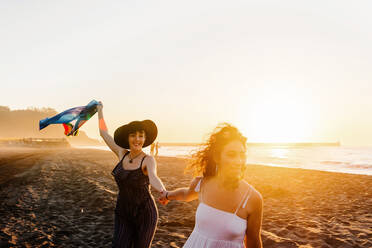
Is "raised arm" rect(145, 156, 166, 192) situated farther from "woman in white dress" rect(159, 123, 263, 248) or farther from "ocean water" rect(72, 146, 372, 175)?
"woman in white dress" rect(159, 123, 263, 248)

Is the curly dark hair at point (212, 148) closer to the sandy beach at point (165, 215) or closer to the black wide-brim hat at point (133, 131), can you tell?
the black wide-brim hat at point (133, 131)

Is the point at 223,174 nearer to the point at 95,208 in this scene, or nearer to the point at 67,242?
the point at 67,242

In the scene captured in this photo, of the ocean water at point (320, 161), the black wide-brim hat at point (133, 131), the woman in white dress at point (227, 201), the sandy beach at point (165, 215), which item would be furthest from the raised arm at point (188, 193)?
the sandy beach at point (165, 215)

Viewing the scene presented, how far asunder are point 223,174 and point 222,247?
1.66 ft

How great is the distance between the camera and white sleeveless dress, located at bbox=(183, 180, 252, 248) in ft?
6.08

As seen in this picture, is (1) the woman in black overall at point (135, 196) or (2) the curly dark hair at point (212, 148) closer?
(2) the curly dark hair at point (212, 148)

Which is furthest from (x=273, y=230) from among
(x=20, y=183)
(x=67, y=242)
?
(x=20, y=183)

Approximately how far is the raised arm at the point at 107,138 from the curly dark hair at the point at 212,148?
4.30 ft

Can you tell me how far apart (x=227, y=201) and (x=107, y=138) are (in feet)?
7.32

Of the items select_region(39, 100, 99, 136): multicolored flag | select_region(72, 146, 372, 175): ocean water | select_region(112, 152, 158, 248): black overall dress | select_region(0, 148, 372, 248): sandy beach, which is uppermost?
select_region(39, 100, 99, 136): multicolored flag

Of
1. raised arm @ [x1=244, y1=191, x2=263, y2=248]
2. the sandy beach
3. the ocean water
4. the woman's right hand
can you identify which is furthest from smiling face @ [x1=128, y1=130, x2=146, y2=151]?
the sandy beach

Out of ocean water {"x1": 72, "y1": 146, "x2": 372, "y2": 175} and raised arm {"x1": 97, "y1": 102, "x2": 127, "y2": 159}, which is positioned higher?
raised arm {"x1": 97, "y1": 102, "x2": 127, "y2": 159}

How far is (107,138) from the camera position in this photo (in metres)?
3.64

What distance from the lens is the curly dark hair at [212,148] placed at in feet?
6.78
